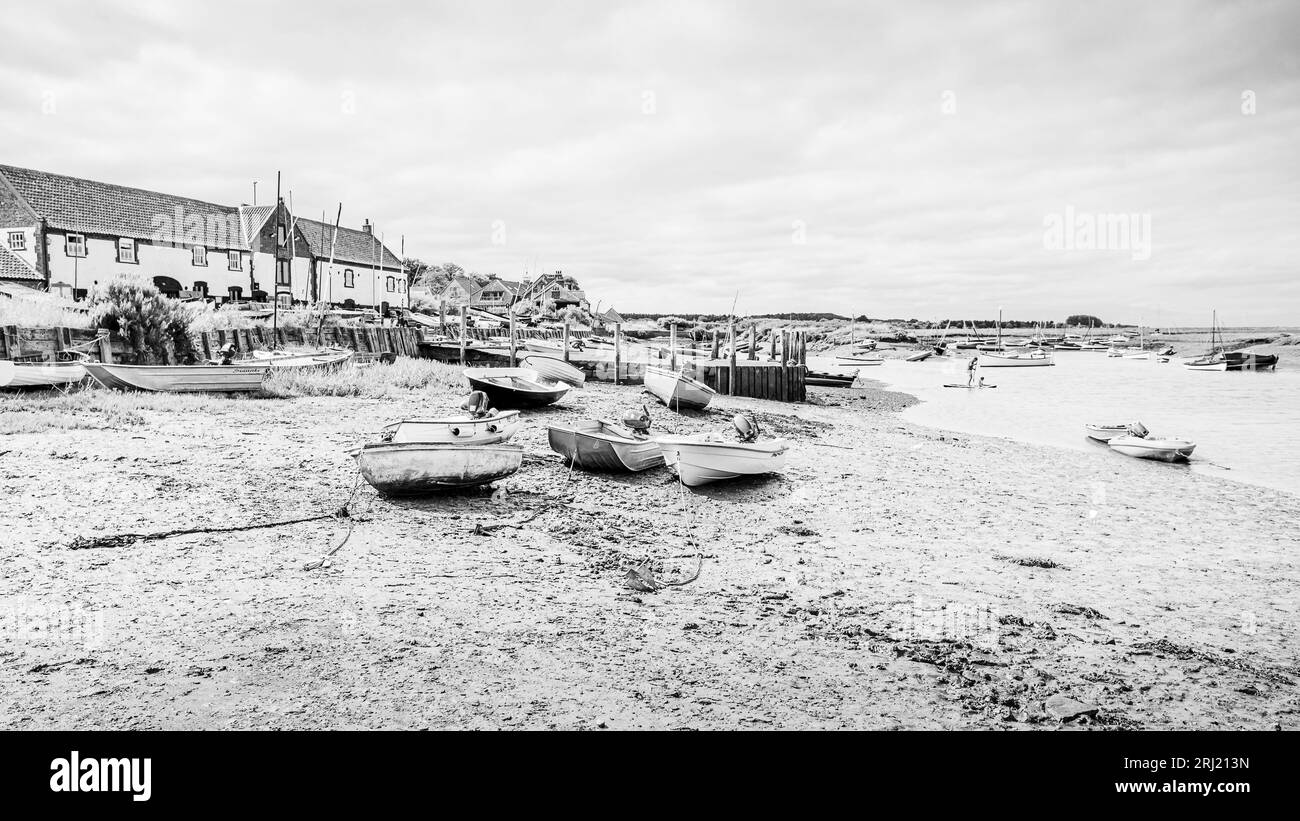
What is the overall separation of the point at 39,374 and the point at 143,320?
595 cm

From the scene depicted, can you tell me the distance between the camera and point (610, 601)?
7.28 metres

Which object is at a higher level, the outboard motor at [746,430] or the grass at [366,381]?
the grass at [366,381]

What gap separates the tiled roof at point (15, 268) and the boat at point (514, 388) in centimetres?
3716

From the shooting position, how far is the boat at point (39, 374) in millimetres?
17984

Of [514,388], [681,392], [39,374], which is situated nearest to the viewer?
[39,374]

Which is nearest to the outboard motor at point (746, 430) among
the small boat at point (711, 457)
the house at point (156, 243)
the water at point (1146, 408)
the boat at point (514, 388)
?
the small boat at point (711, 457)

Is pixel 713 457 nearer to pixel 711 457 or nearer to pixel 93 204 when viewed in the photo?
pixel 711 457

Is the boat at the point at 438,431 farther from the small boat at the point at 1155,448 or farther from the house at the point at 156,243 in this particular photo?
the house at the point at 156,243

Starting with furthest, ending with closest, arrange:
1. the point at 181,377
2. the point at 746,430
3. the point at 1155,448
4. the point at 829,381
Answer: the point at 829,381 → the point at 181,377 → the point at 1155,448 → the point at 746,430

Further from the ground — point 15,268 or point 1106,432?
point 15,268

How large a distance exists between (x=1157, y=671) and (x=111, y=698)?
762 cm

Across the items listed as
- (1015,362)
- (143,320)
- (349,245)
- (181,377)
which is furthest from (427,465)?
(1015,362)
